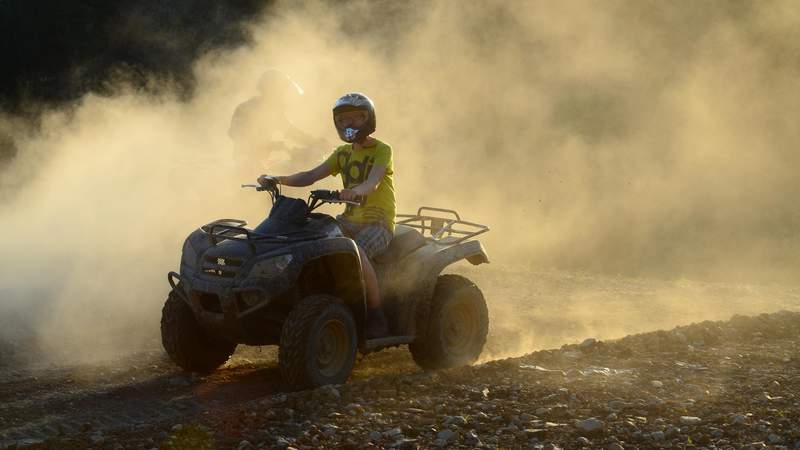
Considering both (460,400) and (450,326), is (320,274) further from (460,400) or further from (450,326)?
(460,400)

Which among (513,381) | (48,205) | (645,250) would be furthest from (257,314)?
(645,250)

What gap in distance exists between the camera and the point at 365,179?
29.9ft

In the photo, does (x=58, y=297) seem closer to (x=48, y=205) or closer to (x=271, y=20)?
(x=48, y=205)

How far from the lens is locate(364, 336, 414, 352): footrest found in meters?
8.77

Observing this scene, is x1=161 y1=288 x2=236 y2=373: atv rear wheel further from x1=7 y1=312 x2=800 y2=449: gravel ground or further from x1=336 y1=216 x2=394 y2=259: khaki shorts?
x1=336 y1=216 x2=394 y2=259: khaki shorts

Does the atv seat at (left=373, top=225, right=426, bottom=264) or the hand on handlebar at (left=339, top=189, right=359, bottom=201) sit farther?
the atv seat at (left=373, top=225, right=426, bottom=264)

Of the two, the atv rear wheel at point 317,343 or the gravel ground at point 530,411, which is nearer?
the gravel ground at point 530,411

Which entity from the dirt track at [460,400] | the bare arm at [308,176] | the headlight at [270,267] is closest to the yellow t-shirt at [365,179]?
the bare arm at [308,176]

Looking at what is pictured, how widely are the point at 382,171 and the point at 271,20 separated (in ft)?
81.1

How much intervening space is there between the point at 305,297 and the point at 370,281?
614mm

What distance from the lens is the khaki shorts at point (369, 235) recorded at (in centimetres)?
886

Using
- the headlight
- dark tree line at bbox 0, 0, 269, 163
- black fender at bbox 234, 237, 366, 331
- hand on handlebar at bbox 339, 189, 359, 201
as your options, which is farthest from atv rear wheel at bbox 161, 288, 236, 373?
dark tree line at bbox 0, 0, 269, 163

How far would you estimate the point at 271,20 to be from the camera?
32781 mm

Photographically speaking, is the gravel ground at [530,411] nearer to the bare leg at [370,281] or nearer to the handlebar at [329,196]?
the bare leg at [370,281]
